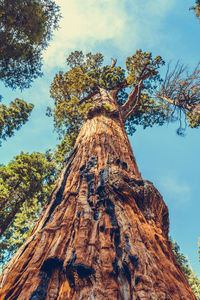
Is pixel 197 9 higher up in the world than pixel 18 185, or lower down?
higher up

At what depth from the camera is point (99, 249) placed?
1659 mm

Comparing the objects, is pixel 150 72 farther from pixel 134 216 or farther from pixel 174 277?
pixel 174 277

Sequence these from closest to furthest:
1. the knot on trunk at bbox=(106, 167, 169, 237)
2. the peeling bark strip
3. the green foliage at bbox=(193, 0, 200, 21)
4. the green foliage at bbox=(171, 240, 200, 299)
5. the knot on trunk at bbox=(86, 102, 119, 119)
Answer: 1. the peeling bark strip
2. the knot on trunk at bbox=(106, 167, 169, 237)
3. the knot on trunk at bbox=(86, 102, 119, 119)
4. the green foliage at bbox=(193, 0, 200, 21)
5. the green foliage at bbox=(171, 240, 200, 299)

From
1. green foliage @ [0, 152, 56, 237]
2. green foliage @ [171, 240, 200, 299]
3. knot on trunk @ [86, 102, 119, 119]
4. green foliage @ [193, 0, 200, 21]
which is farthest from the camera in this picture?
green foliage @ [171, 240, 200, 299]

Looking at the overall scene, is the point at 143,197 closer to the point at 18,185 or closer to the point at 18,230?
the point at 18,185

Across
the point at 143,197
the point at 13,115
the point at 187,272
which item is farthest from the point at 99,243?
the point at 187,272

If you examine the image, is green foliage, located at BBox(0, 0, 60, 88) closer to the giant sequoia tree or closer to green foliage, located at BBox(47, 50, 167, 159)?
green foliage, located at BBox(47, 50, 167, 159)

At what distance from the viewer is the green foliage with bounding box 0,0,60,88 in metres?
5.67

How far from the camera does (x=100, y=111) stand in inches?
204

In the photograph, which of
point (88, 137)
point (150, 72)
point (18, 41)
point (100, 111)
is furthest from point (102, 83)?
point (88, 137)

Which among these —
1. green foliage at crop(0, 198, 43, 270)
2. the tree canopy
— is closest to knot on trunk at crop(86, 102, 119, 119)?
the tree canopy

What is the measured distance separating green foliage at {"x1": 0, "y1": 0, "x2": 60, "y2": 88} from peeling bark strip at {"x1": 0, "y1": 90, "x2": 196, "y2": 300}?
566cm

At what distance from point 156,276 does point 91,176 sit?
4.85ft

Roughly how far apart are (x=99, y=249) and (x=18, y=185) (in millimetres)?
8226
